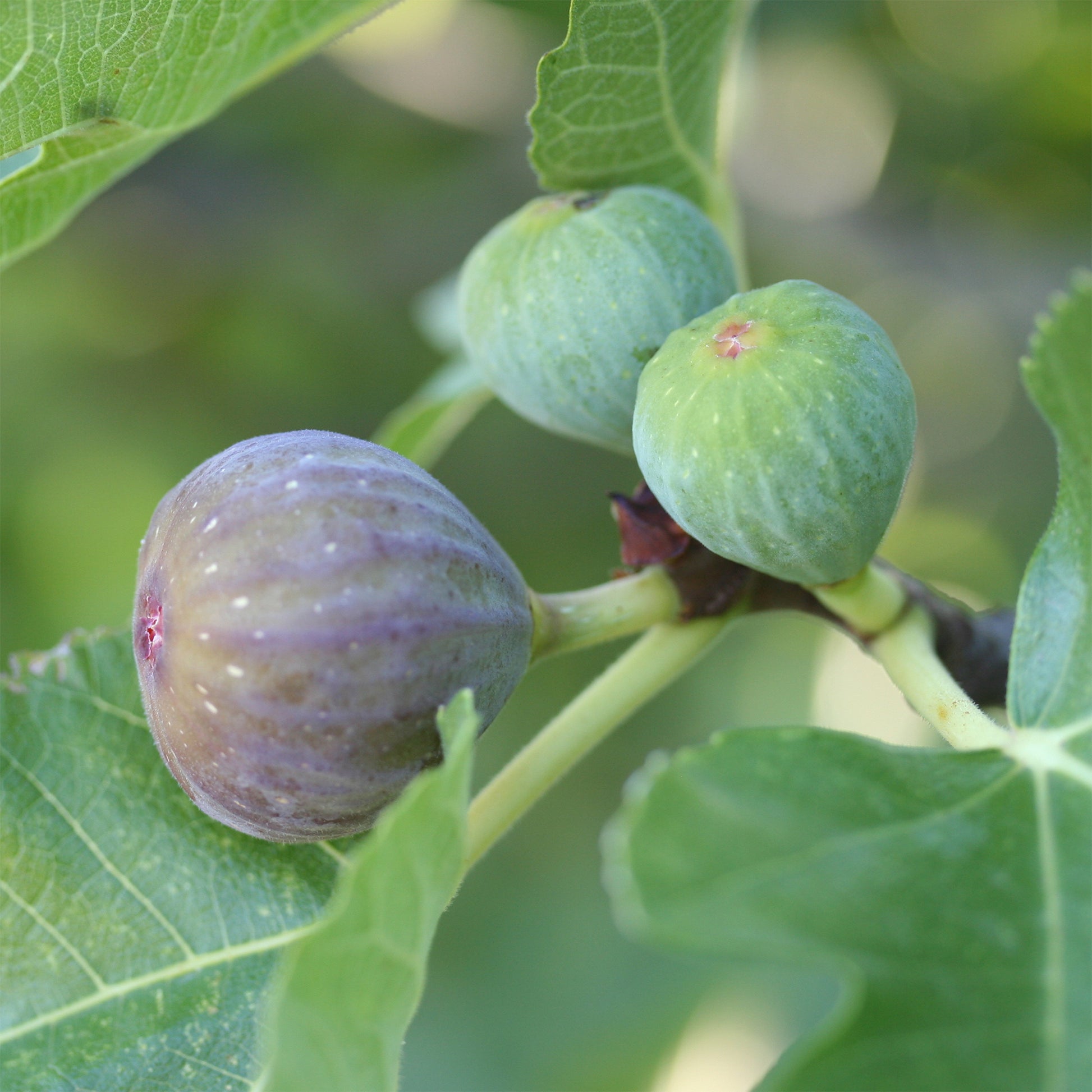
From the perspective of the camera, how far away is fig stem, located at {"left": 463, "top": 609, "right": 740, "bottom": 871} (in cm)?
120

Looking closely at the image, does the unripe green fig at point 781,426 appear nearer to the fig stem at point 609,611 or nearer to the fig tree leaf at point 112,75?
the fig stem at point 609,611

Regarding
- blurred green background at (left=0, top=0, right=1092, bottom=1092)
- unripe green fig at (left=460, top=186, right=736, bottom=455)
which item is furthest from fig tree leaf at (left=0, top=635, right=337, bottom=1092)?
blurred green background at (left=0, top=0, right=1092, bottom=1092)

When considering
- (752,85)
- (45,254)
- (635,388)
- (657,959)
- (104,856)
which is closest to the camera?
(635,388)

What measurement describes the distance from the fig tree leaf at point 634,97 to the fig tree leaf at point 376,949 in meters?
0.69

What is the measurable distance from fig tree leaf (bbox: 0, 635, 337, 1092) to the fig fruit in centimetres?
24

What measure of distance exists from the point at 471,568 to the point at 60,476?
2.86 m

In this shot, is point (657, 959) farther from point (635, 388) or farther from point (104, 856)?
point (635, 388)

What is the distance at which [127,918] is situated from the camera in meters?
1.33

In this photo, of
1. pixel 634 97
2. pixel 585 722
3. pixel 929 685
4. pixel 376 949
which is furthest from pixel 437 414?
pixel 376 949

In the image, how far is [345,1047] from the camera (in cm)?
89

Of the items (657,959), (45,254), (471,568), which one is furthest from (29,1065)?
(45,254)

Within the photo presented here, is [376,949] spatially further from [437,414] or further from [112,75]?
[437,414]

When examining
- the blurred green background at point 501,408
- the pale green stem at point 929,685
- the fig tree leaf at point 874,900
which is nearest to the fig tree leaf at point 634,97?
the pale green stem at point 929,685

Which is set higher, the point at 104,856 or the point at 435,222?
the point at 104,856
